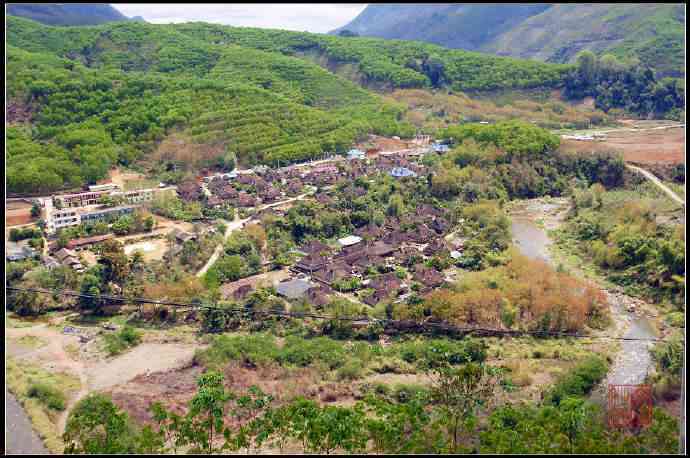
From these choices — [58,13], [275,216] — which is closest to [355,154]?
[275,216]

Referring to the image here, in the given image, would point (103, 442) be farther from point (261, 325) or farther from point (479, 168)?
point (479, 168)

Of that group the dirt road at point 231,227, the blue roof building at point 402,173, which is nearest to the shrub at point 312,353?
the dirt road at point 231,227

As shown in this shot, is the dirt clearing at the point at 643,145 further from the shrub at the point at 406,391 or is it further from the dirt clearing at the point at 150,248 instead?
the shrub at the point at 406,391

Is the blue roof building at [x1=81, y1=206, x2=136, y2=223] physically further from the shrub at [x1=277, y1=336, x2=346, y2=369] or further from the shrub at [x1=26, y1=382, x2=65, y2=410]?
the shrub at [x1=277, y1=336, x2=346, y2=369]

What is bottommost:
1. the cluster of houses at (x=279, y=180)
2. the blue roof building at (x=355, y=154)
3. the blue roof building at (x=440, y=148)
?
the cluster of houses at (x=279, y=180)

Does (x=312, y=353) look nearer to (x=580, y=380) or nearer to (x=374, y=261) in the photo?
(x=580, y=380)
